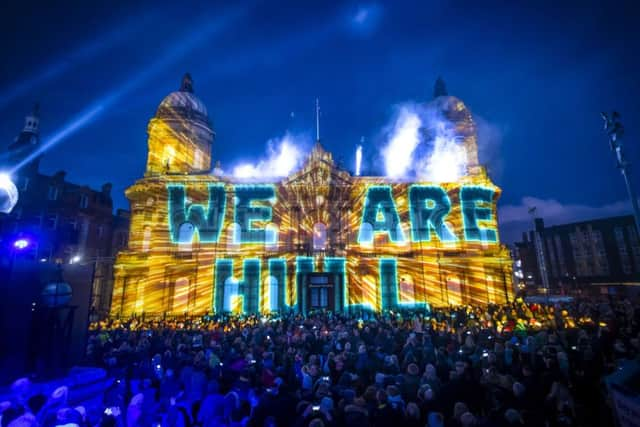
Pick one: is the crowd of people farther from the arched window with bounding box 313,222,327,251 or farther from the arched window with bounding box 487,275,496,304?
the arched window with bounding box 487,275,496,304

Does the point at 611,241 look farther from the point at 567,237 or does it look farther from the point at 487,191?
the point at 487,191

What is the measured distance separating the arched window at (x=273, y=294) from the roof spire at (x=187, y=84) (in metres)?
25.5

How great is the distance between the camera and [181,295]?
28.7 metres

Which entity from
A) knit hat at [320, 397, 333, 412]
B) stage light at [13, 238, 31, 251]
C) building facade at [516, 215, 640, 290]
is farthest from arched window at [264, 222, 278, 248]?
building facade at [516, 215, 640, 290]

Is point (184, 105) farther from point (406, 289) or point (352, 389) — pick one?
point (352, 389)

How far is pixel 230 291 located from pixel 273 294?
146 inches

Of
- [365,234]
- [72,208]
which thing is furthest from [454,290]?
[72,208]

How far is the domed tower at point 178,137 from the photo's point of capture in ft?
115

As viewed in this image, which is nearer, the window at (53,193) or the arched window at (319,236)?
the arched window at (319,236)

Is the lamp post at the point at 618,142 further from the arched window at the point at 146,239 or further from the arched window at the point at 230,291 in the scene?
the arched window at the point at 146,239

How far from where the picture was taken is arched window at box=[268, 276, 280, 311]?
28750 mm

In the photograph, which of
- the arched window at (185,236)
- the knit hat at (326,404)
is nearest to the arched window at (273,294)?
the arched window at (185,236)

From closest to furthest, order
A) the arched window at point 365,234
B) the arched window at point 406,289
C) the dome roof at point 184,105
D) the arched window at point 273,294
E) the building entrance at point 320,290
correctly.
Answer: the arched window at point 273,294
the building entrance at point 320,290
the arched window at point 406,289
the arched window at point 365,234
the dome roof at point 184,105

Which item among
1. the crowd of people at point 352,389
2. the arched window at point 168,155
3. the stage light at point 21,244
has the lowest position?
the crowd of people at point 352,389
